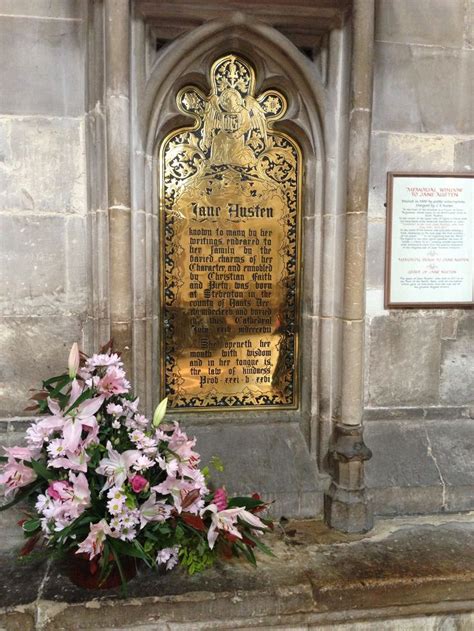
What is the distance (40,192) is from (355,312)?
6.13 ft

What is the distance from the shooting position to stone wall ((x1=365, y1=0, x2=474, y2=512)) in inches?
115

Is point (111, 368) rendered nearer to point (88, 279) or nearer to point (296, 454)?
point (88, 279)

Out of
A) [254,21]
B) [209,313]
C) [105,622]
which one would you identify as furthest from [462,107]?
[105,622]

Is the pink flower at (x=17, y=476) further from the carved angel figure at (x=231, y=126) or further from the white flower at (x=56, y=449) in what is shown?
the carved angel figure at (x=231, y=126)

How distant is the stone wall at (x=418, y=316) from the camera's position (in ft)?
9.55

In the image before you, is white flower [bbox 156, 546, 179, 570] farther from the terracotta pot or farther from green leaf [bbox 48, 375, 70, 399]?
green leaf [bbox 48, 375, 70, 399]

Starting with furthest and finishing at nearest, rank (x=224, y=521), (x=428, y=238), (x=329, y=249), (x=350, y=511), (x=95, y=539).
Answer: (x=428, y=238), (x=329, y=249), (x=350, y=511), (x=224, y=521), (x=95, y=539)

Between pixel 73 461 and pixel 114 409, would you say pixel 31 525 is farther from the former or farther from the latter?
pixel 114 409

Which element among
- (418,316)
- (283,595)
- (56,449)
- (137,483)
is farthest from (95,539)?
(418,316)

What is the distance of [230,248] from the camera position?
2.96 meters

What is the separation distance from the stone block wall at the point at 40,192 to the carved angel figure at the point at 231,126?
28.3 inches

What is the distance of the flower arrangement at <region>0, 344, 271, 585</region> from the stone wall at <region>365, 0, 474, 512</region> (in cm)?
118

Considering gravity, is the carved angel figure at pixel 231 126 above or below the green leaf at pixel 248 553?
above

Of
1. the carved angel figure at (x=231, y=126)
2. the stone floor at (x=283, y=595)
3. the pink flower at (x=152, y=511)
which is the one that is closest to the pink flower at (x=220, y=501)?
the pink flower at (x=152, y=511)
